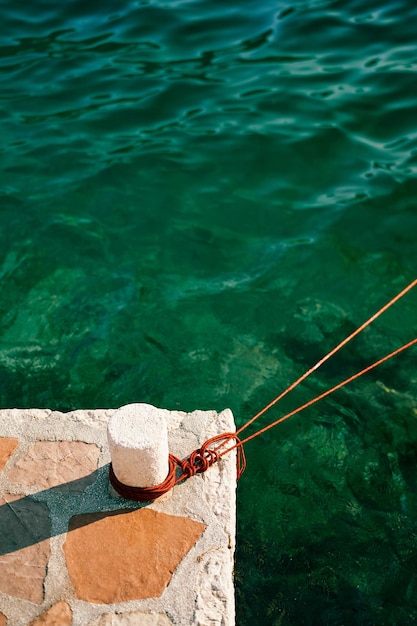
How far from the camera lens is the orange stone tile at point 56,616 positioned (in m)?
3.00

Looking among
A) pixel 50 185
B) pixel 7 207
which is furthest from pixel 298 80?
pixel 7 207

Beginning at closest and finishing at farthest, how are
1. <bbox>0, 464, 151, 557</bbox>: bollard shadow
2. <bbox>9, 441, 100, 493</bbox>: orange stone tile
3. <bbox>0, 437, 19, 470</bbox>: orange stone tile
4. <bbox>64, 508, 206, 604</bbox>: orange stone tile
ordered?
<bbox>64, 508, 206, 604</bbox>: orange stone tile → <bbox>0, 464, 151, 557</bbox>: bollard shadow → <bbox>9, 441, 100, 493</bbox>: orange stone tile → <bbox>0, 437, 19, 470</bbox>: orange stone tile

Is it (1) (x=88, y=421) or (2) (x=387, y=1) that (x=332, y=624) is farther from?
(2) (x=387, y=1)

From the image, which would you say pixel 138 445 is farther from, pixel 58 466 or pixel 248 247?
pixel 248 247

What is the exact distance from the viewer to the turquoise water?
177 inches

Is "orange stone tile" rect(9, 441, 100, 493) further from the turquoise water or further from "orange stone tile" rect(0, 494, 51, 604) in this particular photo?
the turquoise water

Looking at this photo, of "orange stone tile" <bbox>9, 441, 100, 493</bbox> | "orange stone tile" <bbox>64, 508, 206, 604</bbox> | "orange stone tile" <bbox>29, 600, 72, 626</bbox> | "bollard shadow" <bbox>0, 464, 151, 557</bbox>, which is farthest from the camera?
"orange stone tile" <bbox>9, 441, 100, 493</bbox>

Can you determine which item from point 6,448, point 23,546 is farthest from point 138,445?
point 6,448

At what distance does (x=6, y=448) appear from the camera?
12.4 ft

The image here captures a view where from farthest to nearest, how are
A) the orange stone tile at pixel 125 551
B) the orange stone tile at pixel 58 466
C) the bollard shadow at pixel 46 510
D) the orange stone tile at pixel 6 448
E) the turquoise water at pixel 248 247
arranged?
1. the turquoise water at pixel 248 247
2. the orange stone tile at pixel 6 448
3. the orange stone tile at pixel 58 466
4. the bollard shadow at pixel 46 510
5. the orange stone tile at pixel 125 551

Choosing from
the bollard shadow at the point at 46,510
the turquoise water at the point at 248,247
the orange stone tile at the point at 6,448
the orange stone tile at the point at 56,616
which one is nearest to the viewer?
the orange stone tile at the point at 56,616

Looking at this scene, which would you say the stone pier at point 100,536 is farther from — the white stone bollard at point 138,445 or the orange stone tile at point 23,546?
the white stone bollard at point 138,445

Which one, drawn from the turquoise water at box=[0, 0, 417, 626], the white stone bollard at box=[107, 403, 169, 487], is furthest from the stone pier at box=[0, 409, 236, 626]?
the turquoise water at box=[0, 0, 417, 626]

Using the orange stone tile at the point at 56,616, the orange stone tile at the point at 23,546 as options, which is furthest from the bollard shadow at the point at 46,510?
the orange stone tile at the point at 56,616
